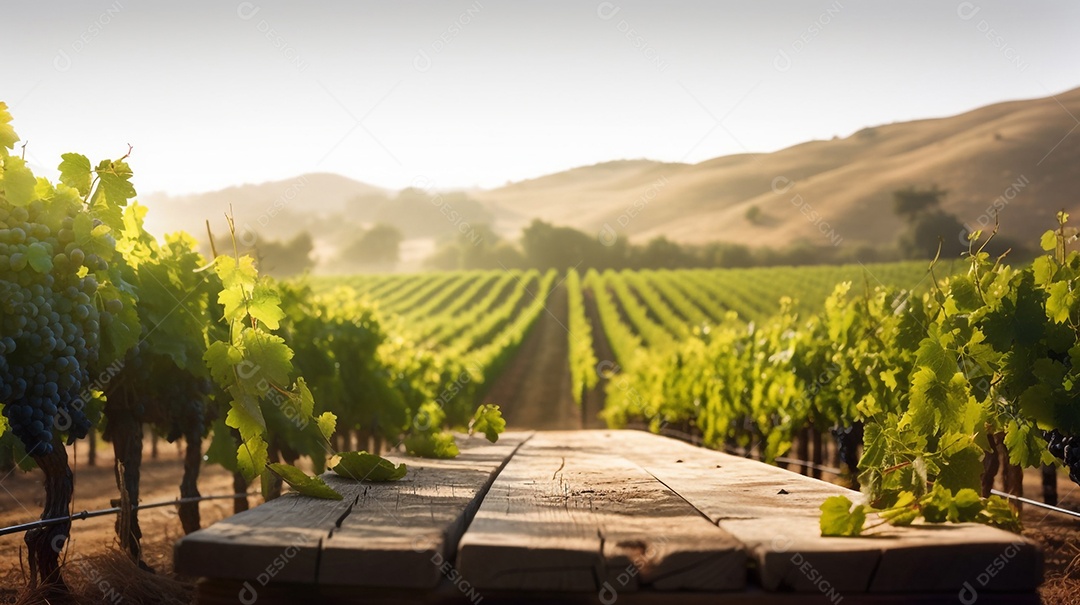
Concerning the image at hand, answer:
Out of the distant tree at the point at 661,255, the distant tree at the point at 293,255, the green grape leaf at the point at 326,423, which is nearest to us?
the green grape leaf at the point at 326,423

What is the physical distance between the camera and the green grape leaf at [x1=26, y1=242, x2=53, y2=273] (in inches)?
109

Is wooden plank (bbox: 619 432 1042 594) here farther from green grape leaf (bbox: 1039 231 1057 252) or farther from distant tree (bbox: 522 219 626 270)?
distant tree (bbox: 522 219 626 270)

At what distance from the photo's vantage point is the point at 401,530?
1489 mm

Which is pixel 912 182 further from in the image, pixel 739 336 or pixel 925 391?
pixel 925 391

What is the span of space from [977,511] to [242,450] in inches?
66.0

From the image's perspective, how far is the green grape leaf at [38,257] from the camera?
2.78 metres

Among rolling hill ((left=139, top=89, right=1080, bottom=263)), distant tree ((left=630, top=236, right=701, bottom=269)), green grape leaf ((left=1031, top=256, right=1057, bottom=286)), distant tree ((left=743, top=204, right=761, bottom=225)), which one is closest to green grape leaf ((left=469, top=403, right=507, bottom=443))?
green grape leaf ((left=1031, top=256, right=1057, bottom=286))

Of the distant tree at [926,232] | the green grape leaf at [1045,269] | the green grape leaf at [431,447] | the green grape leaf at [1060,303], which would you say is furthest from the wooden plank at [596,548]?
the distant tree at [926,232]

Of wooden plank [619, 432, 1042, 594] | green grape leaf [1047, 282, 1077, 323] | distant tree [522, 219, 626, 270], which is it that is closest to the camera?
wooden plank [619, 432, 1042, 594]

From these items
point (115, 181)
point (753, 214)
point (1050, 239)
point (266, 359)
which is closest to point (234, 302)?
point (266, 359)

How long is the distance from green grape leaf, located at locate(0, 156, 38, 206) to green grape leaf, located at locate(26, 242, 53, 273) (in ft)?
0.55

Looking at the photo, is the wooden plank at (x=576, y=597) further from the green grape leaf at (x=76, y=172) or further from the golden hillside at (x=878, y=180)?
the golden hillside at (x=878, y=180)

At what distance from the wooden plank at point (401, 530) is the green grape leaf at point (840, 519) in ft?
2.09

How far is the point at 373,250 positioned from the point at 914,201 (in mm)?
96023
